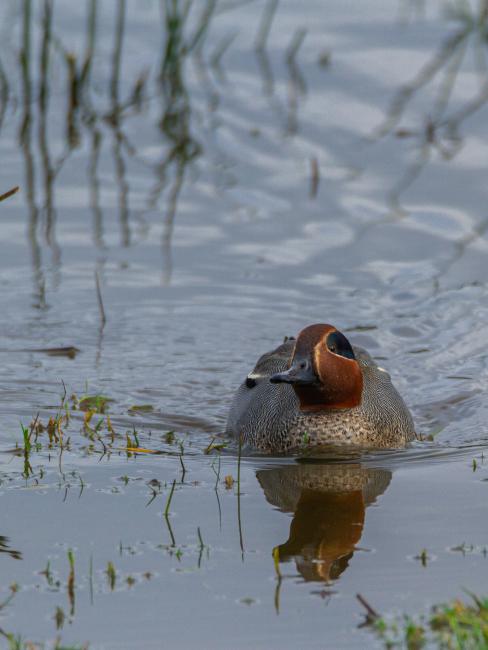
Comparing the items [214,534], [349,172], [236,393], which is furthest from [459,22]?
[214,534]

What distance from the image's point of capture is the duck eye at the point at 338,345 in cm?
822

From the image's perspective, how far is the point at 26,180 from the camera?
43.0 ft

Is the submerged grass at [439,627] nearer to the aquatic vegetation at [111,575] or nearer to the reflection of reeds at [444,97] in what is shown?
the aquatic vegetation at [111,575]

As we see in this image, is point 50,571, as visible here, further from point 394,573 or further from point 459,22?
point 459,22

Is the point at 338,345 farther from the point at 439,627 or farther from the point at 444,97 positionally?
the point at 444,97

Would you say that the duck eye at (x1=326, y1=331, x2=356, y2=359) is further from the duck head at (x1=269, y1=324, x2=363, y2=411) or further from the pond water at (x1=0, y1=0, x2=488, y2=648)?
the pond water at (x1=0, y1=0, x2=488, y2=648)

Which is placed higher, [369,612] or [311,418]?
[369,612]

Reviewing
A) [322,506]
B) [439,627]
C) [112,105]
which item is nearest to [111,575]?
[439,627]

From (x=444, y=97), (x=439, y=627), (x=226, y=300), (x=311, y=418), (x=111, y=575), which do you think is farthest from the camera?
(x=444, y=97)

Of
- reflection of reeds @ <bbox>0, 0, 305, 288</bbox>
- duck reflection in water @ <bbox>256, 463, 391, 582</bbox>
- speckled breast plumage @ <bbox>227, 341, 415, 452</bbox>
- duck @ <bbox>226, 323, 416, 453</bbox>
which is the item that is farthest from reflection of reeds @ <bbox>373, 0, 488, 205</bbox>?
duck reflection in water @ <bbox>256, 463, 391, 582</bbox>

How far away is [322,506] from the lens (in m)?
7.02

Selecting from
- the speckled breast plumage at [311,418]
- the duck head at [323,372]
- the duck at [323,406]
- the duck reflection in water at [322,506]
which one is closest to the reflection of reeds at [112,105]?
the speckled breast plumage at [311,418]

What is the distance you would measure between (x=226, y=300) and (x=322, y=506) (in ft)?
14.3

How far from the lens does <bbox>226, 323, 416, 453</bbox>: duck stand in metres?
8.16
